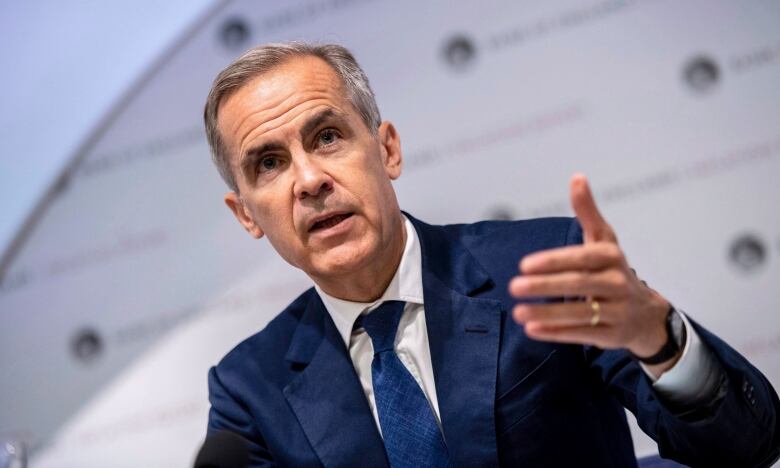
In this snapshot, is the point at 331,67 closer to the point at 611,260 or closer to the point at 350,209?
the point at 350,209

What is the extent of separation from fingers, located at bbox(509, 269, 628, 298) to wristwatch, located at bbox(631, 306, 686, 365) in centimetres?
16

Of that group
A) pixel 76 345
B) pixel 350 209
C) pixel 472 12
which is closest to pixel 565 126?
pixel 472 12

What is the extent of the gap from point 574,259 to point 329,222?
2.53 ft

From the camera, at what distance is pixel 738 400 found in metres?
1.53

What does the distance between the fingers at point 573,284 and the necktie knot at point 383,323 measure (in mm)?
702

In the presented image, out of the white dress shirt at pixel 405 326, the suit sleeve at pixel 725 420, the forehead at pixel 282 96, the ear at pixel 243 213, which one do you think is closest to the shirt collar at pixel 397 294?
the white dress shirt at pixel 405 326

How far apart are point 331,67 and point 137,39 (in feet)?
6.23

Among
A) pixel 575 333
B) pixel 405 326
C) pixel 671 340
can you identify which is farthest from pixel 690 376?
pixel 405 326

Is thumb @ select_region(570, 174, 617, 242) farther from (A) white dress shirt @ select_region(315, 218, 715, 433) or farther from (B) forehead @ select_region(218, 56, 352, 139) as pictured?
(B) forehead @ select_region(218, 56, 352, 139)

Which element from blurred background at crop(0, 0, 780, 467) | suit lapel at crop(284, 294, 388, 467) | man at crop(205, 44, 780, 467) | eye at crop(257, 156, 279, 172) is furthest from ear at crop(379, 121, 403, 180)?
blurred background at crop(0, 0, 780, 467)

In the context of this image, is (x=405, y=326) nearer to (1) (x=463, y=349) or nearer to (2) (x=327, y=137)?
(1) (x=463, y=349)

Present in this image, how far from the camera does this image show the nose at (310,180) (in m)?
1.95

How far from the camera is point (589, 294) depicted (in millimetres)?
1370

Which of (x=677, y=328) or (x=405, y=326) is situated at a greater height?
(x=405, y=326)
